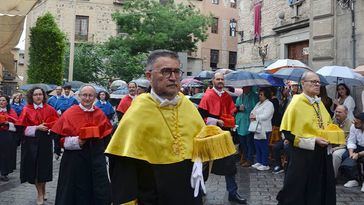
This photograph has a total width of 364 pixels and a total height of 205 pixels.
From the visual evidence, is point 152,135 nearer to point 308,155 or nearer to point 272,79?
point 308,155

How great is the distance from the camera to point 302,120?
586 centimetres

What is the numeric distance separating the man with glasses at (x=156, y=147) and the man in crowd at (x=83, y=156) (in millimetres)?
2674

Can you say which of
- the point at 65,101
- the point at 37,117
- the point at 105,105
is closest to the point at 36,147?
the point at 37,117

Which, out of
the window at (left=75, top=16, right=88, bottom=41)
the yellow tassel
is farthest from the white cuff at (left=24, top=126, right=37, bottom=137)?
the window at (left=75, top=16, right=88, bottom=41)

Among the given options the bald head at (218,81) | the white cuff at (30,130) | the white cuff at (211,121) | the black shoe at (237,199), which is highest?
the bald head at (218,81)

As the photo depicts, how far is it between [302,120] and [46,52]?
53.5 ft

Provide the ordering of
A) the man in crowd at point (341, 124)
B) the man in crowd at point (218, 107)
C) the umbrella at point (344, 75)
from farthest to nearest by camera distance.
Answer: the umbrella at point (344, 75) < the man in crowd at point (341, 124) < the man in crowd at point (218, 107)

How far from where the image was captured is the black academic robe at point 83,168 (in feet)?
19.4

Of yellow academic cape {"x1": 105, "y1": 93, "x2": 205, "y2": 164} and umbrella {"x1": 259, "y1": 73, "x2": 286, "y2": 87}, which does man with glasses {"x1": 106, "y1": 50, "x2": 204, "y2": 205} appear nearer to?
yellow academic cape {"x1": 105, "y1": 93, "x2": 205, "y2": 164}

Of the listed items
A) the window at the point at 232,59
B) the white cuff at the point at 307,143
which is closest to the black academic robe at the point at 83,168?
the white cuff at the point at 307,143

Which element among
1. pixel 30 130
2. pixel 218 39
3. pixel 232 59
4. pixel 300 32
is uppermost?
pixel 218 39

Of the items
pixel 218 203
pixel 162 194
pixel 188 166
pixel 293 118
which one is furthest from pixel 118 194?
pixel 218 203

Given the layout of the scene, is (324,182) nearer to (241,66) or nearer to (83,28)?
(241,66)

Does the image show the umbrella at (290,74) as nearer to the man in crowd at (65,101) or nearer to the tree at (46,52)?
the man in crowd at (65,101)
